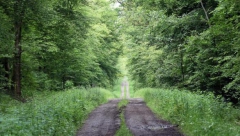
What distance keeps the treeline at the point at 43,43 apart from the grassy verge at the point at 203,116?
901cm

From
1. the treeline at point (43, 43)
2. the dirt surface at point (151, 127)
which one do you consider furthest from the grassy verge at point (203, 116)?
the treeline at point (43, 43)

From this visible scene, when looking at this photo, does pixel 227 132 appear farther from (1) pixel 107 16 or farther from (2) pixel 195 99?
(1) pixel 107 16

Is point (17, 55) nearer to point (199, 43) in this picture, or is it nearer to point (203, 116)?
point (199, 43)

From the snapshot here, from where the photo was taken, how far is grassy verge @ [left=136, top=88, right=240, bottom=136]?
8.54m

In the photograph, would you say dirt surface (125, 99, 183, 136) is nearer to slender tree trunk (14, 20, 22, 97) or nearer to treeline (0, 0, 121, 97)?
slender tree trunk (14, 20, 22, 97)

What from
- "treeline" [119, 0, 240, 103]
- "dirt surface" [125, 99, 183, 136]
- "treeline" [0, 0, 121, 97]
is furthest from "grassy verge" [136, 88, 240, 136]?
"treeline" [0, 0, 121, 97]

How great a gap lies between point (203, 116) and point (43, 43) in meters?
12.8

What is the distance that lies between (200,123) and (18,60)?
1180 centimetres

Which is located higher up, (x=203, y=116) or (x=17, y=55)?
(x=17, y=55)

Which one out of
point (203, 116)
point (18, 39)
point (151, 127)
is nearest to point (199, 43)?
point (203, 116)

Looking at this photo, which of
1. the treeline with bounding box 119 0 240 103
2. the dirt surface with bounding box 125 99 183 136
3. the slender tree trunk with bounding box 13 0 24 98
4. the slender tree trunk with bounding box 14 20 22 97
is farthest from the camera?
the slender tree trunk with bounding box 14 20 22 97

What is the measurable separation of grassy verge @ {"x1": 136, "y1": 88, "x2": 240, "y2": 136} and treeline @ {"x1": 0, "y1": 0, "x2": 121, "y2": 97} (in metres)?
9.01

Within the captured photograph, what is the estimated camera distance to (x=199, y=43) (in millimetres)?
14273

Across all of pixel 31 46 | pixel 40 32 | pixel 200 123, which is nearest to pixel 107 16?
pixel 40 32
